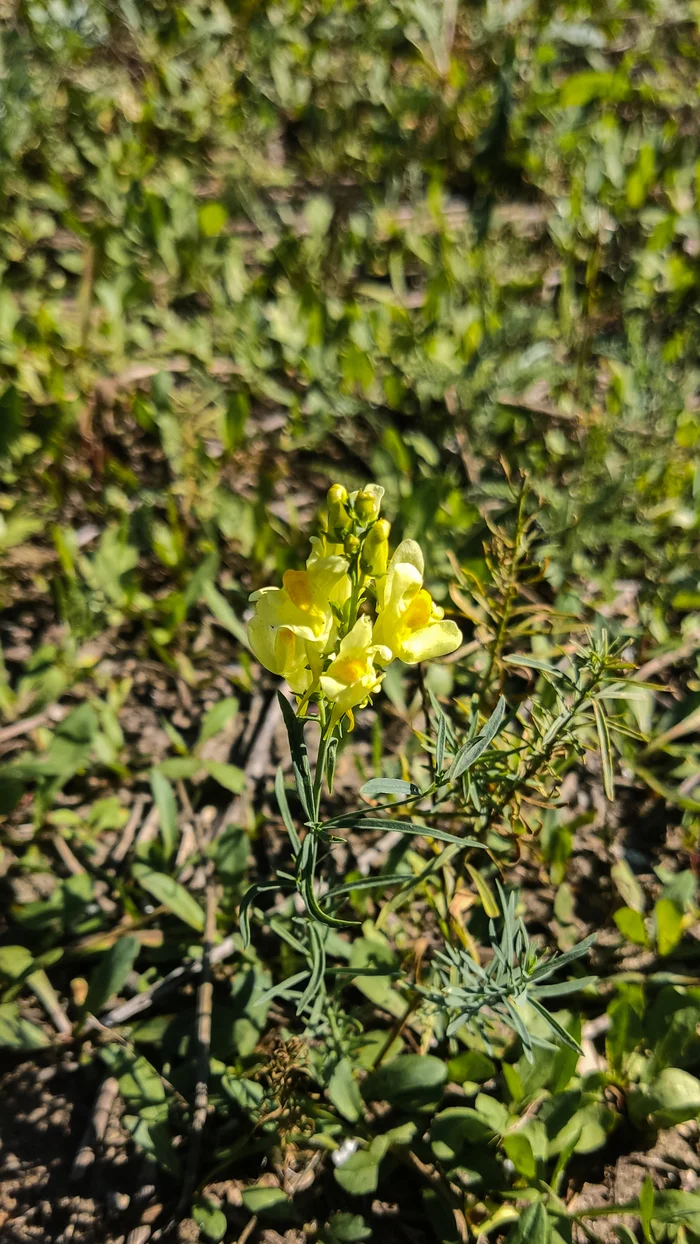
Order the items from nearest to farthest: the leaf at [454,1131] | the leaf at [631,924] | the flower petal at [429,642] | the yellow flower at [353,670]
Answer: the yellow flower at [353,670]
the flower petal at [429,642]
the leaf at [454,1131]
the leaf at [631,924]

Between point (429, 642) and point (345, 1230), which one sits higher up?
point (429, 642)

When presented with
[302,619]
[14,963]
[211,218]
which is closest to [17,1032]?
[14,963]

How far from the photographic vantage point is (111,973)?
63.6 inches

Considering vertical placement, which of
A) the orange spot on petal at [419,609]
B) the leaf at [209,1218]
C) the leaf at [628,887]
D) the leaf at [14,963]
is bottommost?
the leaf at [209,1218]

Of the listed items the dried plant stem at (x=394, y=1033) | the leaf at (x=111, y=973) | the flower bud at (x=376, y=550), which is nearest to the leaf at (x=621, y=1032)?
the dried plant stem at (x=394, y=1033)

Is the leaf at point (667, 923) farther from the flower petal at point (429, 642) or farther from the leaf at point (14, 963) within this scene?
the leaf at point (14, 963)

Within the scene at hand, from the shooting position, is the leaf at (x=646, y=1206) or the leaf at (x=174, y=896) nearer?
the leaf at (x=646, y=1206)

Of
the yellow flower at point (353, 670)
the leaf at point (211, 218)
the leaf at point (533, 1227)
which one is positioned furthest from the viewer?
the leaf at point (211, 218)

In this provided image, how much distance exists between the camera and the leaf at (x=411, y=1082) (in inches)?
58.9

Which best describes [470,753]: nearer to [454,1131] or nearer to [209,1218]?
[454,1131]

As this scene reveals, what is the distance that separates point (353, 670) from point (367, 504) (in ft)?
0.70

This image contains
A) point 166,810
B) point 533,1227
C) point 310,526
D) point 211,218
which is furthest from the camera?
point 211,218

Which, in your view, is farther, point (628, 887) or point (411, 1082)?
point (628, 887)

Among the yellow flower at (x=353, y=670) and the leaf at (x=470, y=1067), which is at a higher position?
the yellow flower at (x=353, y=670)
